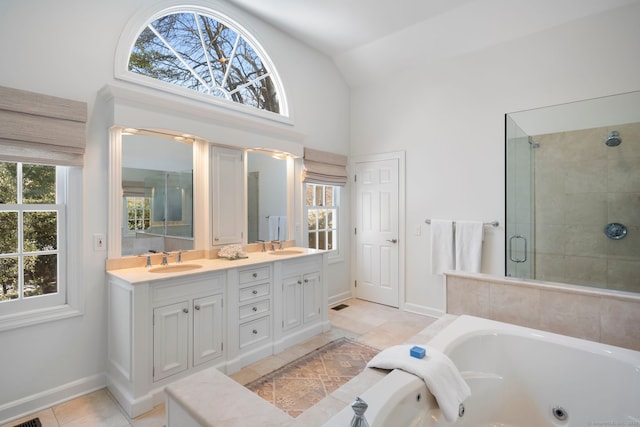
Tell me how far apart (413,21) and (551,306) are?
2.95 m

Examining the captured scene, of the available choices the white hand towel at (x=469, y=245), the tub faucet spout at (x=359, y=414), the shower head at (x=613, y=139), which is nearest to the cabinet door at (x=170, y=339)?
the tub faucet spout at (x=359, y=414)

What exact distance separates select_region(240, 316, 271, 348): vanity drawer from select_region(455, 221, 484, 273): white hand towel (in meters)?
2.06

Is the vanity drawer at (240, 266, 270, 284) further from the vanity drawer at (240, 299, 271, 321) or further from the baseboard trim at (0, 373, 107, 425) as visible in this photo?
the baseboard trim at (0, 373, 107, 425)

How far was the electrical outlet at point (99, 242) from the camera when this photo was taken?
7.30 ft

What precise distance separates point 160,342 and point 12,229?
116 centimetres

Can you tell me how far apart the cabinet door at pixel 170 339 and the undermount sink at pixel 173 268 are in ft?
0.94

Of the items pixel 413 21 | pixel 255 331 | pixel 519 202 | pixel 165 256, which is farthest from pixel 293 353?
pixel 413 21

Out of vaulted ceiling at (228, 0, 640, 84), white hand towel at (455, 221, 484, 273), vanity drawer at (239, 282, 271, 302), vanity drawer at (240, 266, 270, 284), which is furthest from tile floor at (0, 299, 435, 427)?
vaulted ceiling at (228, 0, 640, 84)

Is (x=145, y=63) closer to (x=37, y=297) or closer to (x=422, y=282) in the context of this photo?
(x=37, y=297)

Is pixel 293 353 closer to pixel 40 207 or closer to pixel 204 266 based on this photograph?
pixel 204 266

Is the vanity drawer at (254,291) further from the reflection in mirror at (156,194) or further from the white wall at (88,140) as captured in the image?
the white wall at (88,140)

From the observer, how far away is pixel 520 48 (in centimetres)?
307

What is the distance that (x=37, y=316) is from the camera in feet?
6.61

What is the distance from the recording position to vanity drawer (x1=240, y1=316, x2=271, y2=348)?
8.43 ft
